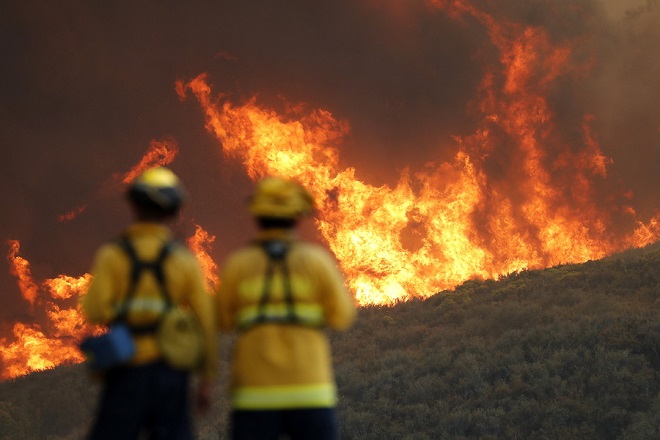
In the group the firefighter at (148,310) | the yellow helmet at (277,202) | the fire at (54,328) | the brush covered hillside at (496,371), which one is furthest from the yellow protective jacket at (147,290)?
the fire at (54,328)

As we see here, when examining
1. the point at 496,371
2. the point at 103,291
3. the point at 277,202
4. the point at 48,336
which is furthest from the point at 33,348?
the point at 277,202

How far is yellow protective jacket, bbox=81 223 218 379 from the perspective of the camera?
4.31 meters

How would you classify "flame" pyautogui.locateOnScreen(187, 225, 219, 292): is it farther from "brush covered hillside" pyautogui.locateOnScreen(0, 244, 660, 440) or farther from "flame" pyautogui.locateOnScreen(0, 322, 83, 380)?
"brush covered hillside" pyautogui.locateOnScreen(0, 244, 660, 440)

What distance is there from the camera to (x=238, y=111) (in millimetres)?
48500

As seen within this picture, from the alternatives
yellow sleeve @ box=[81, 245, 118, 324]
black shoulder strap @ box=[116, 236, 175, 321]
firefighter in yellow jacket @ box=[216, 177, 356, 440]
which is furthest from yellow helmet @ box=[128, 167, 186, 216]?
firefighter in yellow jacket @ box=[216, 177, 356, 440]

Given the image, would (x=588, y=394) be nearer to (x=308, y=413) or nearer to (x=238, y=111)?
(x=308, y=413)

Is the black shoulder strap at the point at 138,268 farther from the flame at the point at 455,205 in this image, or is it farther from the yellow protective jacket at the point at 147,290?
the flame at the point at 455,205

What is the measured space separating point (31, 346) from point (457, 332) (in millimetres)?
28661

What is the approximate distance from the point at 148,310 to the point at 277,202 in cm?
93

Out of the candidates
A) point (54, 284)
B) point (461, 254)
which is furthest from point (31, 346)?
point (461, 254)

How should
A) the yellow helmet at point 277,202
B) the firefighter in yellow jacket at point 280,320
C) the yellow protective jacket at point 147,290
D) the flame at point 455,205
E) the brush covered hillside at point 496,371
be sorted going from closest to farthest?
the firefighter in yellow jacket at point 280,320 → the yellow protective jacket at point 147,290 → the yellow helmet at point 277,202 → the brush covered hillside at point 496,371 → the flame at point 455,205

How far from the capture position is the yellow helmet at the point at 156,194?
14.7ft

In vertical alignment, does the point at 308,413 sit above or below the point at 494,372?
below

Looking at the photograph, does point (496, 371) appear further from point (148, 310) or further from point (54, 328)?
point (54, 328)
